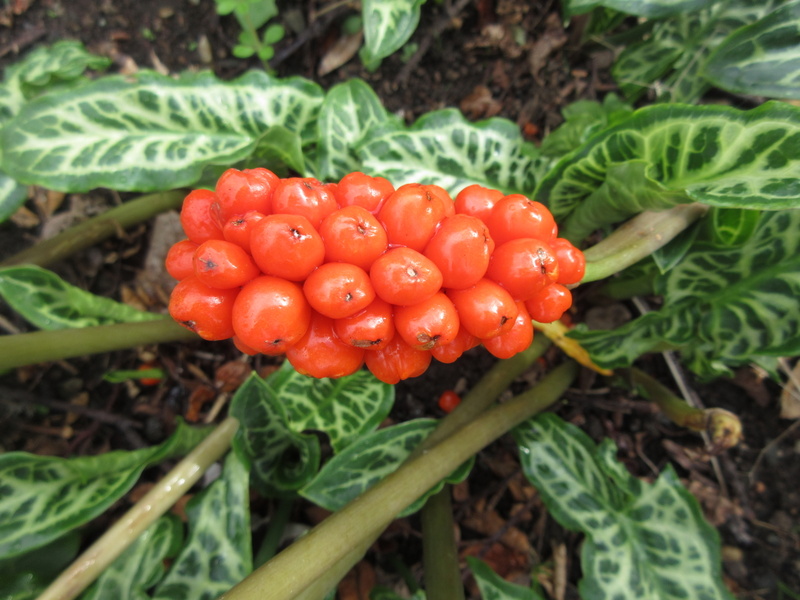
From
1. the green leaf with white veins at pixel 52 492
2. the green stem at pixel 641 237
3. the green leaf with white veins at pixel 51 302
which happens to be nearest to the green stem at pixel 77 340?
the green leaf with white veins at pixel 51 302

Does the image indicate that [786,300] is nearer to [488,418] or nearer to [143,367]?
[488,418]

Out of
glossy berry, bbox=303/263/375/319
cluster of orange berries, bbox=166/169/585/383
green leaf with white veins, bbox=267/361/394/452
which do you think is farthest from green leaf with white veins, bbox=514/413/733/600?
glossy berry, bbox=303/263/375/319

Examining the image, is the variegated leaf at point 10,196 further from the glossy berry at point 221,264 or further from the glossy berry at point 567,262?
the glossy berry at point 567,262

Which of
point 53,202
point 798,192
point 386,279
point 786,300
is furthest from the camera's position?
point 53,202

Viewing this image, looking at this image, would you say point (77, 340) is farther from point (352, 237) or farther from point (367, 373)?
point (352, 237)

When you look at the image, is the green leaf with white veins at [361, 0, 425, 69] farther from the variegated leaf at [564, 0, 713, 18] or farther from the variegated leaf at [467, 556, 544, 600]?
the variegated leaf at [467, 556, 544, 600]

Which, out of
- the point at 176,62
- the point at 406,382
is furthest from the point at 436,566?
the point at 176,62
